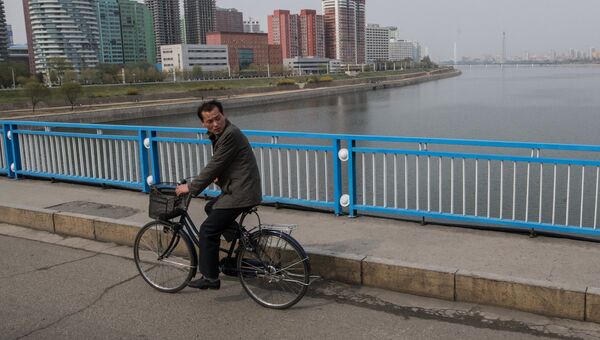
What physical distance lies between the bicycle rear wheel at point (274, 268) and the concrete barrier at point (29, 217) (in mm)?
3799

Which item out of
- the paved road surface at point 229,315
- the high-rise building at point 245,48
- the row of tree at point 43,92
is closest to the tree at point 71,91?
the row of tree at point 43,92

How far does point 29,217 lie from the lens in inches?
297

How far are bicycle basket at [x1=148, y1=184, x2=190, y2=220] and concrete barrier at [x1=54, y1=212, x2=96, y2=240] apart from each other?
2438 mm

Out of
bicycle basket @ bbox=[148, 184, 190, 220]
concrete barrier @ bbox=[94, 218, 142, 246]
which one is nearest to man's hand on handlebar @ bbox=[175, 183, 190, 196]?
bicycle basket @ bbox=[148, 184, 190, 220]

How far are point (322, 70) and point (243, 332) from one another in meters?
182

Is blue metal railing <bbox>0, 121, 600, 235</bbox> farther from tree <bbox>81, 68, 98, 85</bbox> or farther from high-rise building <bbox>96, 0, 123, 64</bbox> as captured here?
high-rise building <bbox>96, 0, 123, 64</bbox>

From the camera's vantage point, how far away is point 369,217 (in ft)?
22.6

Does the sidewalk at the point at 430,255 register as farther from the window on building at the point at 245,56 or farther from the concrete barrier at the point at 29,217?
the window on building at the point at 245,56

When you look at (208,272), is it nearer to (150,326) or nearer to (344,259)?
(150,326)

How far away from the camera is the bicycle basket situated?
186 inches

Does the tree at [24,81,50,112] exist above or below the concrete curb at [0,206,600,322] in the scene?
above

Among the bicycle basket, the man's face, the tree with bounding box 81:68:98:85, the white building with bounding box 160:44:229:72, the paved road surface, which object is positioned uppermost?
the white building with bounding box 160:44:229:72

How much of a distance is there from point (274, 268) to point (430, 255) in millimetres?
1565

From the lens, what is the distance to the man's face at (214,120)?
439cm
